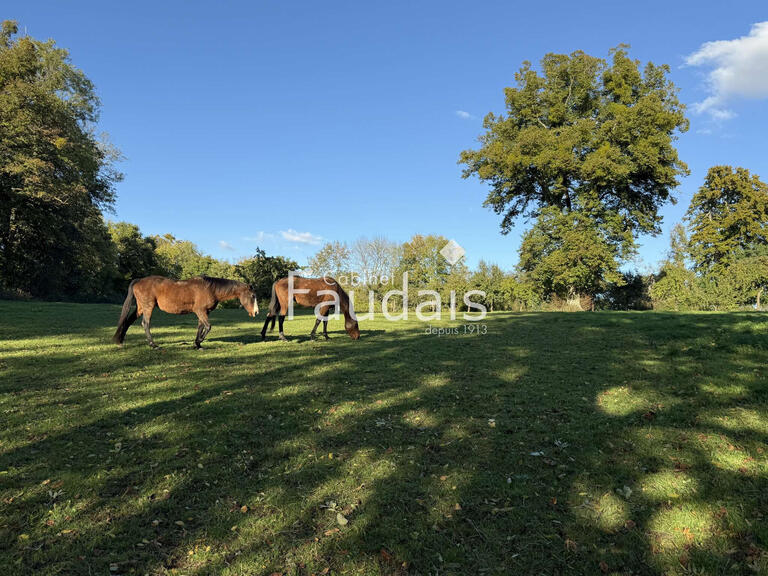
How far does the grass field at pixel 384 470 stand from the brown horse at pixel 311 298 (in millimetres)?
5031

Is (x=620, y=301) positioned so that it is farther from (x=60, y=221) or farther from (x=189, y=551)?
(x=60, y=221)

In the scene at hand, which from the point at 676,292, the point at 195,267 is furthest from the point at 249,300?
the point at 195,267

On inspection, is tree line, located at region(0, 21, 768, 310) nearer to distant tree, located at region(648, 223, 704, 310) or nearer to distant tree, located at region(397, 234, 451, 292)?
distant tree, located at region(648, 223, 704, 310)

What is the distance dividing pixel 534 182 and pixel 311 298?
27.1 metres

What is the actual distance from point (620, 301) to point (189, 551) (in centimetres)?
4099

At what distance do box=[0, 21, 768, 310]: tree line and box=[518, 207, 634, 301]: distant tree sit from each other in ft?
0.33

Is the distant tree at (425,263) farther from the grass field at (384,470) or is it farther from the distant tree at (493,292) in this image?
the grass field at (384,470)

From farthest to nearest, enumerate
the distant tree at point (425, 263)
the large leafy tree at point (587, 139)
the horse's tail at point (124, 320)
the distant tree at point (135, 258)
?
the distant tree at point (425, 263)
the distant tree at point (135, 258)
the large leafy tree at point (587, 139)
the horse's tail at point (124, 320)

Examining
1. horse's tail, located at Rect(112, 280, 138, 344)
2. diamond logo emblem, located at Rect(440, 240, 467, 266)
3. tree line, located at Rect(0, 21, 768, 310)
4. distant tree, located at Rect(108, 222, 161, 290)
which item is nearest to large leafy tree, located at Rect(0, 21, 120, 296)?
tree line, located at Rect(0, 21, 768, 310)

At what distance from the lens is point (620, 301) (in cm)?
3622

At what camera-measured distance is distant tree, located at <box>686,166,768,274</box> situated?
43.5 m

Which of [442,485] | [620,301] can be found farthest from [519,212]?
[442,485]

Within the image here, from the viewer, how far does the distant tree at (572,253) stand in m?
28.5

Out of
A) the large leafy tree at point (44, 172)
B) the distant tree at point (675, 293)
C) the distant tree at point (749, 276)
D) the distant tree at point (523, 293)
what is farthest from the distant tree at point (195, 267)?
the distant tree at point (749, 276)
